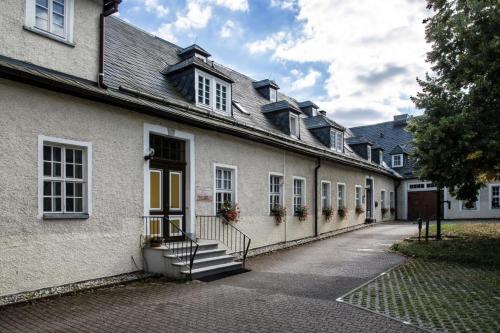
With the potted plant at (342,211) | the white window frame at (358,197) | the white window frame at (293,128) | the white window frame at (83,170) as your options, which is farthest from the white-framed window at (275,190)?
the white window frame at (358,197)

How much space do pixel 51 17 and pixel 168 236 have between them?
582 cm

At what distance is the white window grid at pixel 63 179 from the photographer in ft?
26.8

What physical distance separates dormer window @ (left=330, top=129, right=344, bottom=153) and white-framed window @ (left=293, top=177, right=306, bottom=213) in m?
5.40

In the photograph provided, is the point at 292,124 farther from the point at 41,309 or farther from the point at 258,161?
the point at 41,309

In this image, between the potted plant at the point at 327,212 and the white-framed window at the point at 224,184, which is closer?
the white-framed window at the point at 224,184

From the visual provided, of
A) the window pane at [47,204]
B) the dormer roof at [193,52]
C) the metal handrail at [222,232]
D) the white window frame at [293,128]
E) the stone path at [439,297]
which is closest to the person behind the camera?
the stone path at [439,297]

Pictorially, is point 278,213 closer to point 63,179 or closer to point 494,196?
point 63,179

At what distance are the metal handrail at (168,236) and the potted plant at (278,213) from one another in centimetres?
455

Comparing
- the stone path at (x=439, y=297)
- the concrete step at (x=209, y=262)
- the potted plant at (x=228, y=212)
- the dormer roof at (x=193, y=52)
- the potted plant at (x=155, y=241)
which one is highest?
the dormer roof at (x=193, y=52)

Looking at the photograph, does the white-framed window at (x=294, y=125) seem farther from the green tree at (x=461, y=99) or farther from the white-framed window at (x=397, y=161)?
the white-framed window at (x=397, y=161)

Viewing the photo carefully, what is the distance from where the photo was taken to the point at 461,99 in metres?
13.5

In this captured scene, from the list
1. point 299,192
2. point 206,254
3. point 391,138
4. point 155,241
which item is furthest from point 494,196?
point 155,241

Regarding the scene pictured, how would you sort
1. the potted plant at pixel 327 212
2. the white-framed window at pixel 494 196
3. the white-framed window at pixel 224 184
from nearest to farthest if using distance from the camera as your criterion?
the white-framed window at pixel 224 184 < the potted plant at pixel 327 212 < the white-framed window at pixel 494 196

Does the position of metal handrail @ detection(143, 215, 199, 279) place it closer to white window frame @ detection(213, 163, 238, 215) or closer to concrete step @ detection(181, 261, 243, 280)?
concrete step @ detection(181, 261, 243, 280)
